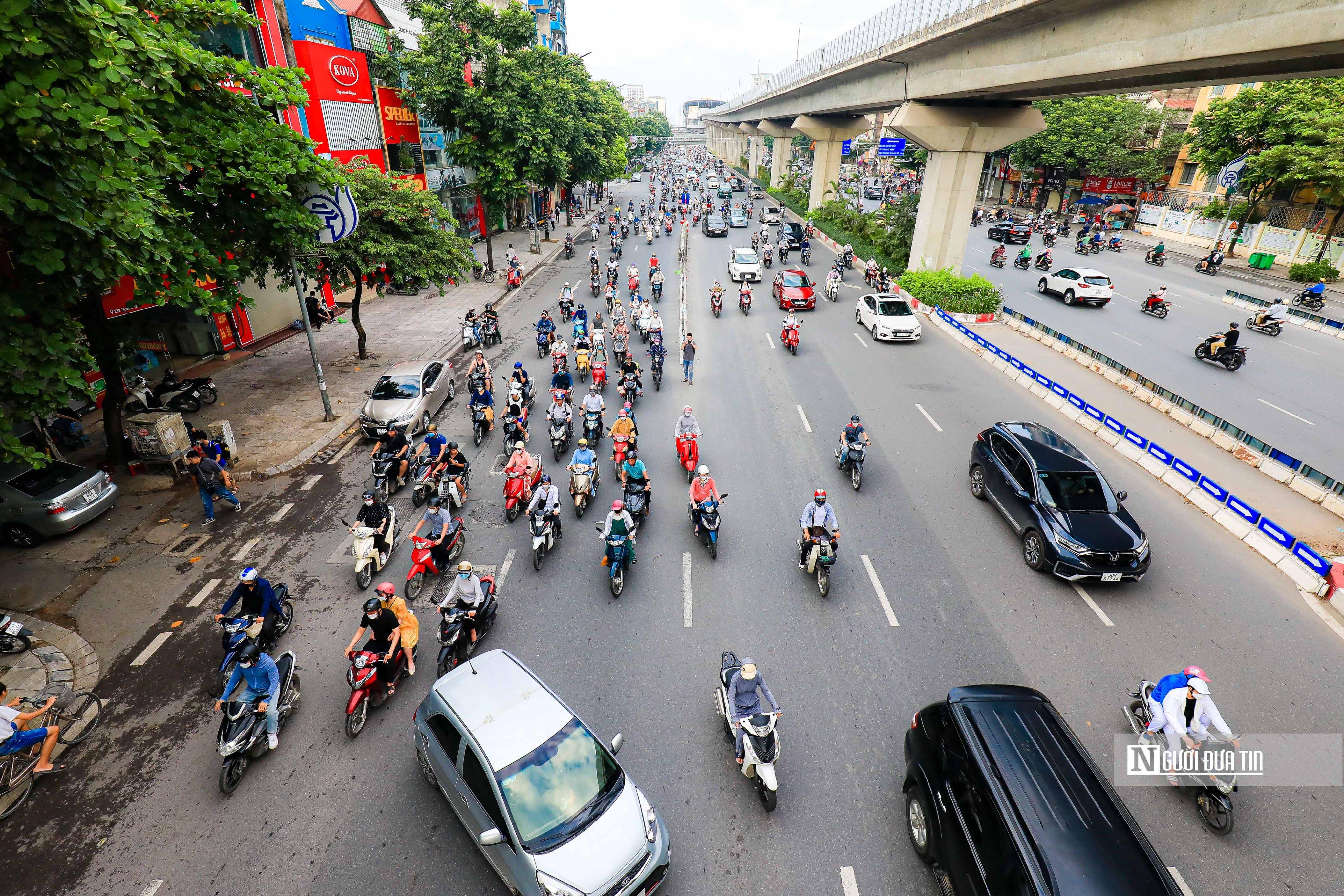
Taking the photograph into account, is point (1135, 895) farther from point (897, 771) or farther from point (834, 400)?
point (834, 400)

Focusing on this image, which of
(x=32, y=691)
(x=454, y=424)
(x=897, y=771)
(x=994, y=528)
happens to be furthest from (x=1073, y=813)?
(x=454, y=424)

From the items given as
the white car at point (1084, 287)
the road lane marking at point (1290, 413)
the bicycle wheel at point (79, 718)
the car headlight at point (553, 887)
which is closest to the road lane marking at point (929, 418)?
the road lane marking at point (1290, 413)

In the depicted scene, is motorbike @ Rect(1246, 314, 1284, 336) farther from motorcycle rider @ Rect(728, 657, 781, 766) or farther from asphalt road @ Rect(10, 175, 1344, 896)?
motorcycle rider @ Rect(728, 657, 781, 766)

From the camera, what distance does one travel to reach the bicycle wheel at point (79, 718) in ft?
24.2

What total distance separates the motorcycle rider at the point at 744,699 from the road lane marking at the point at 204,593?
8.57 meters

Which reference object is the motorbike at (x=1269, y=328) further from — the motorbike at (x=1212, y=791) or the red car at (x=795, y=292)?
the motorbike at (x=1212, y=791)

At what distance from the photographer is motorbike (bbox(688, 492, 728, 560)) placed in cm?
1063

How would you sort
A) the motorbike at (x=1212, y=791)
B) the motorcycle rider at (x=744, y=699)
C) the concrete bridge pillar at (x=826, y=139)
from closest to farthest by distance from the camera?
1. the motorbike at (x=1212, y=791)
2. the motorcycle rider at (x=744, y=699)
3. the concrete bridge pillar at (x=826, y=139)

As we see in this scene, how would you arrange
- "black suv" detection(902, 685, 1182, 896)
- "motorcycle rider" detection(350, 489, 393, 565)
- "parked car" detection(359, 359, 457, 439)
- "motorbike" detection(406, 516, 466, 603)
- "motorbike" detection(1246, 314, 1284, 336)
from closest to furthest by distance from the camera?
"black suv" detection(902, 685, 1182, 896), "motorbike" detection(406, 516, 466, 603), "motorcycle rider" detection(350, 489, 393, 565), "parked car" detection(359, 359, 457, 439), "motorbike" detection(1246, 314, 1284, 336)

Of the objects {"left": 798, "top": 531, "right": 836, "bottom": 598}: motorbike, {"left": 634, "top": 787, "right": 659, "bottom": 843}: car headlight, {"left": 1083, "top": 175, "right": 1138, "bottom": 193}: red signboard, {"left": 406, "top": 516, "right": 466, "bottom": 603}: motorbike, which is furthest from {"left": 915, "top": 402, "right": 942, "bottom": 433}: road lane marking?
{"left": 1083, "top": 175, "right": 1138, "bottom": 193}: red signboard

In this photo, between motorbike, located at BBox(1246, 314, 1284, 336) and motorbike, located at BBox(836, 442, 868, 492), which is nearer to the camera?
motorbike, located at BBox(836, 442, 868, 492)

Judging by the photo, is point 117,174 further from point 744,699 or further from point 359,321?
point 359,321

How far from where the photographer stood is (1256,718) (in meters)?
7.75

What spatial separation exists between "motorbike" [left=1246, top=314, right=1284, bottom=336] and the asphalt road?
60.9 feet
